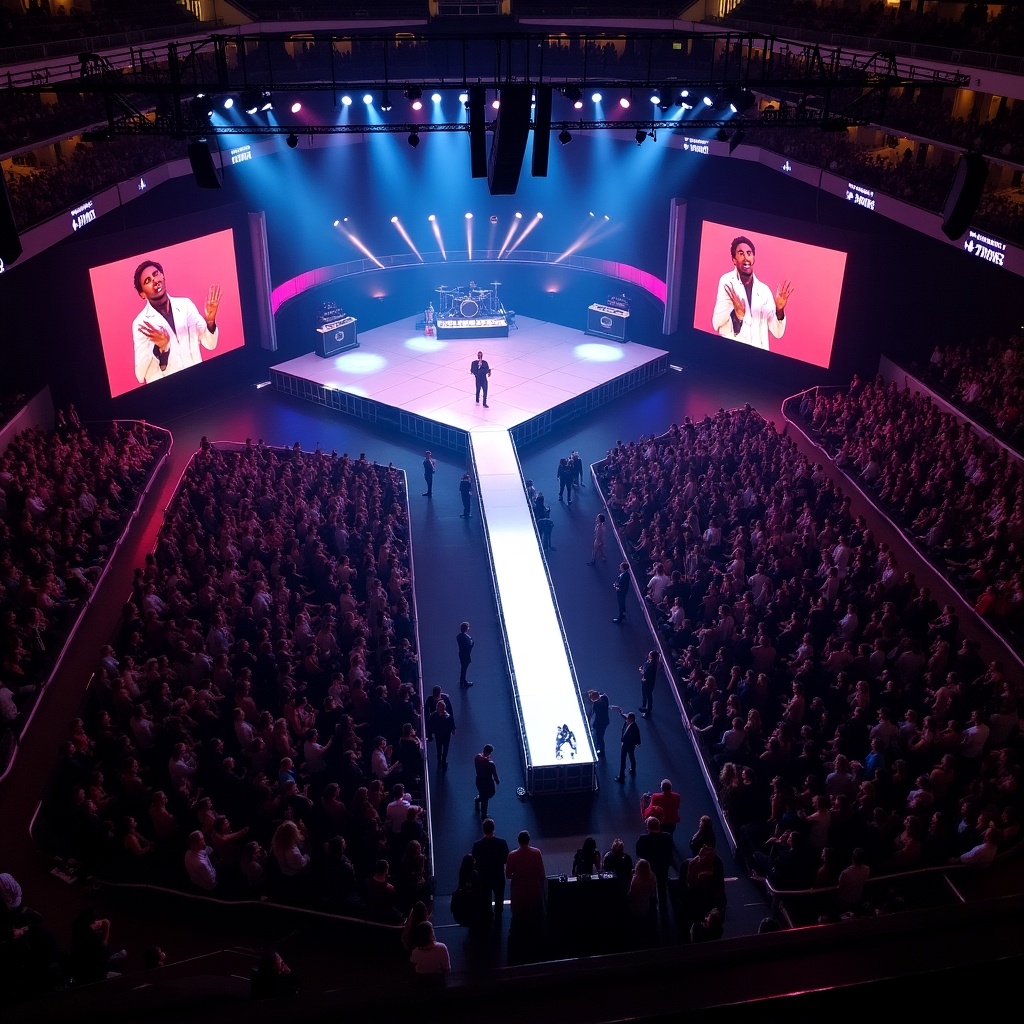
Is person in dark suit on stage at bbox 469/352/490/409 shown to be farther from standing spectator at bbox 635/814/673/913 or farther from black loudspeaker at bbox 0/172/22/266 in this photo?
standing spectator at bbox 635/814/673/913

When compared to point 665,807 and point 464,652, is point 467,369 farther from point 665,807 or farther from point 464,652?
point 665,807

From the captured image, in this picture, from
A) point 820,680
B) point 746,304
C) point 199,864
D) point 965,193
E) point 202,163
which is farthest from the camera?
point 746,304

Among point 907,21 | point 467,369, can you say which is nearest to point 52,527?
point 467,369

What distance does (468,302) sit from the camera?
24.9m

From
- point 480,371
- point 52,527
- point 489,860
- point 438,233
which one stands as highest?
point 438,233

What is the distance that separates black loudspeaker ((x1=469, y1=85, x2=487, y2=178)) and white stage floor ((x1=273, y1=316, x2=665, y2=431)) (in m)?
8.06

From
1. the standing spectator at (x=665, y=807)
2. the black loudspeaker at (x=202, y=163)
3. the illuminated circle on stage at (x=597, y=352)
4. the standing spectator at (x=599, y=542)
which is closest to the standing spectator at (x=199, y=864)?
the standing spectator at (x=665, y=807)

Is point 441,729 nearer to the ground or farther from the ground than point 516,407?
farther from the ground

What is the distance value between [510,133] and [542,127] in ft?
1.77

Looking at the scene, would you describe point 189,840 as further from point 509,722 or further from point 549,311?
point 549,311

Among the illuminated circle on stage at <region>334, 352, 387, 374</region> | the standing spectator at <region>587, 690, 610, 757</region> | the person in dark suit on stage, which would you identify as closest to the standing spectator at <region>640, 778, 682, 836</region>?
the standing spectator at <region>587, 690, 610, 757</region>

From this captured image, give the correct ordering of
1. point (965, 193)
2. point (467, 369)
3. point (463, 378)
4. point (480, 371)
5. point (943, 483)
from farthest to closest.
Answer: point (467, 369) < point (463, 378) < point (480, 371) < point (943, 483) < point (965, 193)

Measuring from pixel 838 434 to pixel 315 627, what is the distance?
401 inches

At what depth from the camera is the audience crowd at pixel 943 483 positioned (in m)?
11.4
